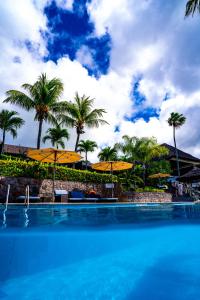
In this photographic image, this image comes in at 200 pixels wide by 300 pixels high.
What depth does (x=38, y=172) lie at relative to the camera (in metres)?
15.4

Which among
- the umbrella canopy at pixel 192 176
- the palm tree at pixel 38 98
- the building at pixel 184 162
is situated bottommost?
the umbrella canopy at pixel 192 176

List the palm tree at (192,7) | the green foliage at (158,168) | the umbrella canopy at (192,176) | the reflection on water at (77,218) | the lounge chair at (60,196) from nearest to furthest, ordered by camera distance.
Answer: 1. the reflection on water at (77,218)
2. the lounge chair at (60,196)
3. the palm tree at (192,7)
4. the umbrella canopy at (192,176)
5. the green foliage at (158,168)

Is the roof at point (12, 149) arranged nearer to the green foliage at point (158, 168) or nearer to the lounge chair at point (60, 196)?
the green foliage at point (158, 168)

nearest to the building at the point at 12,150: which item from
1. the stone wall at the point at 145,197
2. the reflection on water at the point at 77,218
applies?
the stone wall at the point at 145,197

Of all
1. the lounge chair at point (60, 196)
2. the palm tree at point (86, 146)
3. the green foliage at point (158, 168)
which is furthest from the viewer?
the palm tree at point (86, 146)

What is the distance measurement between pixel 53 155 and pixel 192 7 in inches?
561

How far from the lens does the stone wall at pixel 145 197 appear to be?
18281 millimetres

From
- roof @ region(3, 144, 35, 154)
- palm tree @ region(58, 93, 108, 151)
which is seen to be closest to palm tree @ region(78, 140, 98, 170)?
roof @ region(3, 144, 35, 154)

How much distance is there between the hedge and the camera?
14.3 meters

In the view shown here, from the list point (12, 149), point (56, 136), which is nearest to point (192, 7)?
point (56, 136)

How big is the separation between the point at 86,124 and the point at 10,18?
15512 mm

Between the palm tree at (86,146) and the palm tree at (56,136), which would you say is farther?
the palm tree at (86,146)

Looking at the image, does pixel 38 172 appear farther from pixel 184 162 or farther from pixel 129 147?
pixel 184 162

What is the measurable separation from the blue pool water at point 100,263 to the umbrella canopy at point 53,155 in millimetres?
7835
